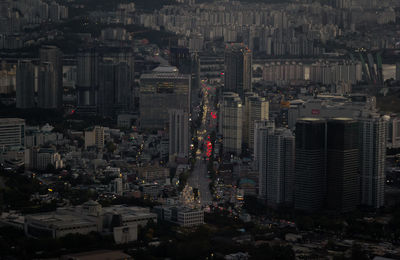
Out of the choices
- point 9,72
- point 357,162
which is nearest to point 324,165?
point 357,162

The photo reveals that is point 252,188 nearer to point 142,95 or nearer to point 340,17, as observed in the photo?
point 142,95

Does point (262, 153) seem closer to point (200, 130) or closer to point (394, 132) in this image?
point (394, 132)

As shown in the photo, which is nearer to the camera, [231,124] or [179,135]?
[179,135]

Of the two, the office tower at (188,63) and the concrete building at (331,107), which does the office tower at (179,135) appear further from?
the office tower at (188,63)

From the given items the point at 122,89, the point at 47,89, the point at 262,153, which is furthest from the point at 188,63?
the point at 262,153

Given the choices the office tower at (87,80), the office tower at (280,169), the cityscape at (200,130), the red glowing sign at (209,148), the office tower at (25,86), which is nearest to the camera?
Answer: the cityscape at (200,130)

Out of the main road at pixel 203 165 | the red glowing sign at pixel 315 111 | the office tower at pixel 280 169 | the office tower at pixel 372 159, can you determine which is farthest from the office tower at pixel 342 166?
the red glowing sign at pixel 315 111
